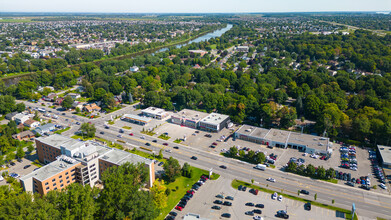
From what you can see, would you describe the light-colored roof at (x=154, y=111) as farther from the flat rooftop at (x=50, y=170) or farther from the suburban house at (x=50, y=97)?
the suburban house at (x=50, y=97)

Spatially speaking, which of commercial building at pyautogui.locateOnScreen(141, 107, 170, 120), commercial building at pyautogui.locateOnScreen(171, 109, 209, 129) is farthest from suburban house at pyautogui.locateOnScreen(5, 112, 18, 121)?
commercial building at pyautogui.locateOnScreen(171, 109, 209, 129)

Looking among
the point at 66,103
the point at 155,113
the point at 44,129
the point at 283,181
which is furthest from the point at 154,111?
the point at 283,181

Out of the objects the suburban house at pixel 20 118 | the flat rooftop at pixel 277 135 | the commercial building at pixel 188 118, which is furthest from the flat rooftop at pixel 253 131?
the suburban house at pixel 20 118

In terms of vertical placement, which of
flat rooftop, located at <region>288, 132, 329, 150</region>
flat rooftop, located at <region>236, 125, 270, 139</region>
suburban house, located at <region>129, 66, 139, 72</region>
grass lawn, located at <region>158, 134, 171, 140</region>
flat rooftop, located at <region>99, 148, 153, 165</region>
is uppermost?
suburban house, located at <region>129, 66, 139, 72</region>

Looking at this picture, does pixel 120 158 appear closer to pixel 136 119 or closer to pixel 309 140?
pixel 136 119

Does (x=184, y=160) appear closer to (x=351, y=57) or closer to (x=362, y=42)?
(x=351, y=57)

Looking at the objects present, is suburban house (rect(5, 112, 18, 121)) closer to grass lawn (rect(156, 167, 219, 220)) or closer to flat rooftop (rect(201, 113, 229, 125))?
flat rooftop (rect(201, 113, 229, 125))
